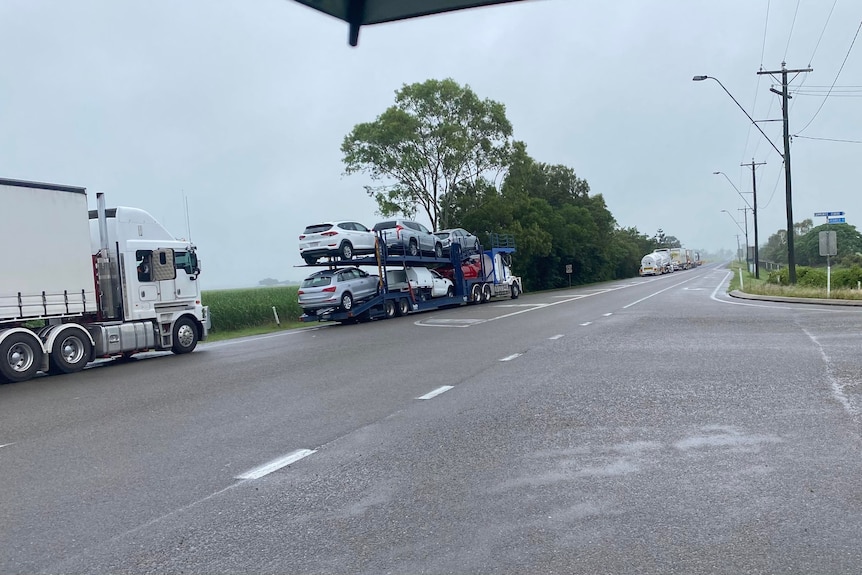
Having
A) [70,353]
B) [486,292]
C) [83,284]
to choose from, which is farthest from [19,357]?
[486,292]

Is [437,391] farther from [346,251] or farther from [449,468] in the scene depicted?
[346,251]

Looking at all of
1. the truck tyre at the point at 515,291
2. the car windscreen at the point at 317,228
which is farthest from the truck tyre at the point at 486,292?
the car windscreen at the point at 317,228

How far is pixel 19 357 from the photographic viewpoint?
536 inches

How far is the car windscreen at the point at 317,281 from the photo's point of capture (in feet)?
83.4

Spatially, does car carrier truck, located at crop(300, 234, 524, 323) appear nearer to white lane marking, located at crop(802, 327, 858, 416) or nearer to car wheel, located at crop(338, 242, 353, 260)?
car wheel, located at crop(338, 242, 353, 260)

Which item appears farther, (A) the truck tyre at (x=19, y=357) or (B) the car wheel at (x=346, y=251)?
(B) the car wheel at (x=346, y=251)

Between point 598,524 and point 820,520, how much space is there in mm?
1410

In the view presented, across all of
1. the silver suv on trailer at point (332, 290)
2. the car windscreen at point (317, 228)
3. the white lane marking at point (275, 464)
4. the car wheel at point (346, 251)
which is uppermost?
the car windscreen at point (317, 228)

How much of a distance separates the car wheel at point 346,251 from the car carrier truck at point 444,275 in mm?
350

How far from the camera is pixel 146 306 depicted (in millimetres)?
17000

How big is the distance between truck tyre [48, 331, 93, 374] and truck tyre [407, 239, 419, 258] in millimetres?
16329

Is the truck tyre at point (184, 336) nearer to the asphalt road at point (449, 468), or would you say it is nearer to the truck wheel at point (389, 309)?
the asphalt road at point (449, 468)

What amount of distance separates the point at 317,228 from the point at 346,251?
4.33ft

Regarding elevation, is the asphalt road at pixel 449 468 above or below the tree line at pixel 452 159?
below
